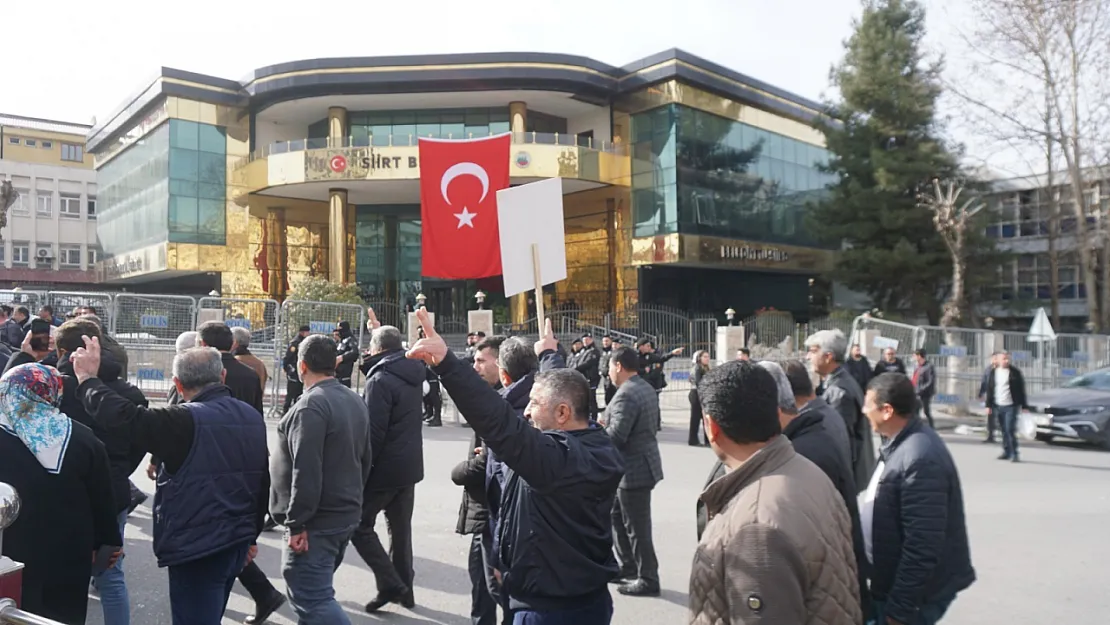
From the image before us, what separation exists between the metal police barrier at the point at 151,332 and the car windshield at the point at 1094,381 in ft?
55.4

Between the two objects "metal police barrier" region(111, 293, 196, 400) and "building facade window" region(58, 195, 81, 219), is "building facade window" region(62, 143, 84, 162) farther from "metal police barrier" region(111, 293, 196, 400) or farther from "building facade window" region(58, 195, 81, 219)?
"metal police barrier" region(111, 293, 196, 400)

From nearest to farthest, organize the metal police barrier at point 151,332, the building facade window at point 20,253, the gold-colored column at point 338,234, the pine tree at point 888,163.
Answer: the metal police barrier at point 151,332
the pine tree at point 888,163
the gold-colored column at point 338,234
the building facade window at point 20,253

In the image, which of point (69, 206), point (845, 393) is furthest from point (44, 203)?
point (845, 393)

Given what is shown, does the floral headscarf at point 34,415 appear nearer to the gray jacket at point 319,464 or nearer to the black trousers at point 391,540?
the gray jacket at point 319,464

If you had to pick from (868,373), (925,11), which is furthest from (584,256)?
(868,373)

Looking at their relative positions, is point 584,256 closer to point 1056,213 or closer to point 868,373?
point 1056,213

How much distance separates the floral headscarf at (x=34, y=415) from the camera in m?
3.29

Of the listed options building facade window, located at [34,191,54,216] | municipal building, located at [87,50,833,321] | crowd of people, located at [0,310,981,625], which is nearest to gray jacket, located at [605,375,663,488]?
crowd of people, located at [0,310,981,625]

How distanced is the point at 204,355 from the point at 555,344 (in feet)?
7.06

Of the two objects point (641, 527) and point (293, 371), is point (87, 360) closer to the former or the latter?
point (641, 527)

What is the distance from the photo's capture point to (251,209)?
32.3 meters

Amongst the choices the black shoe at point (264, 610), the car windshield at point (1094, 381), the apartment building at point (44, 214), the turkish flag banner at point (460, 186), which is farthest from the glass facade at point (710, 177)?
the apartment building at point (44, 214)

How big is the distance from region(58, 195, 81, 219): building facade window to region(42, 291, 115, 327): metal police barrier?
152 feet

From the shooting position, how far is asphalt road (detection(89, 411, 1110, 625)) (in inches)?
204
